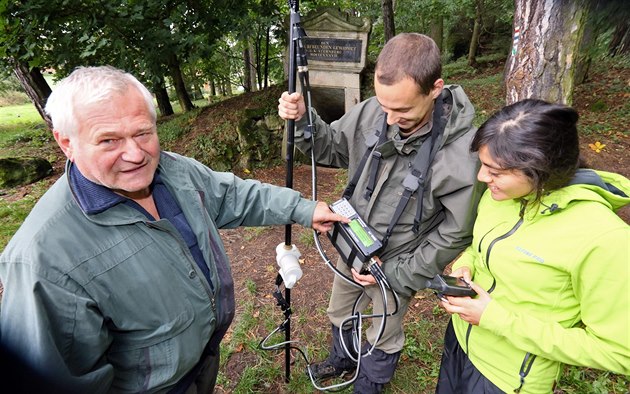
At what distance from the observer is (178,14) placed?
18.4 feet

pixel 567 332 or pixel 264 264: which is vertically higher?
pixel 567 332

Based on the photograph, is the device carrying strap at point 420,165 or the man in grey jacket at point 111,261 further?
the device carrying strap at point 420,165

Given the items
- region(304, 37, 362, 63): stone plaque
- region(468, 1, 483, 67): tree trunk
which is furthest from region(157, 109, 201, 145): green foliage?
region(468, 1, 483, 67): tree trunk

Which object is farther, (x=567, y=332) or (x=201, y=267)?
(x=201, y=267)

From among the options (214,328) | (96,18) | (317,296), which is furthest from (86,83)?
(96,18)

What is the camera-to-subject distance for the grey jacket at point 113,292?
112cm

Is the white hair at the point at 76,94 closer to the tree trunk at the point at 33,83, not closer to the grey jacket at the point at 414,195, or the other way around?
the grey jacket at the point at 414,195

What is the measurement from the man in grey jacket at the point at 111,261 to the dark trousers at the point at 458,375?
1393 millimetres

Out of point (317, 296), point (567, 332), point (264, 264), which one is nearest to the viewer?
point (567, 332)

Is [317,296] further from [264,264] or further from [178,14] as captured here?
[178,14]

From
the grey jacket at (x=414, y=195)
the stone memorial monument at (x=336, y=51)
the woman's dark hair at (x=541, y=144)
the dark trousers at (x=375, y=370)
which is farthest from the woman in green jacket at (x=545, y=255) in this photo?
the stone memorial monument at (x=336, y=51)

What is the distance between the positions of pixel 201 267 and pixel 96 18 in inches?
210

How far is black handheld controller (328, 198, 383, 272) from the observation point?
1916 millimetres

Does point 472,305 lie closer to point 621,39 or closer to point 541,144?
point 541,144
